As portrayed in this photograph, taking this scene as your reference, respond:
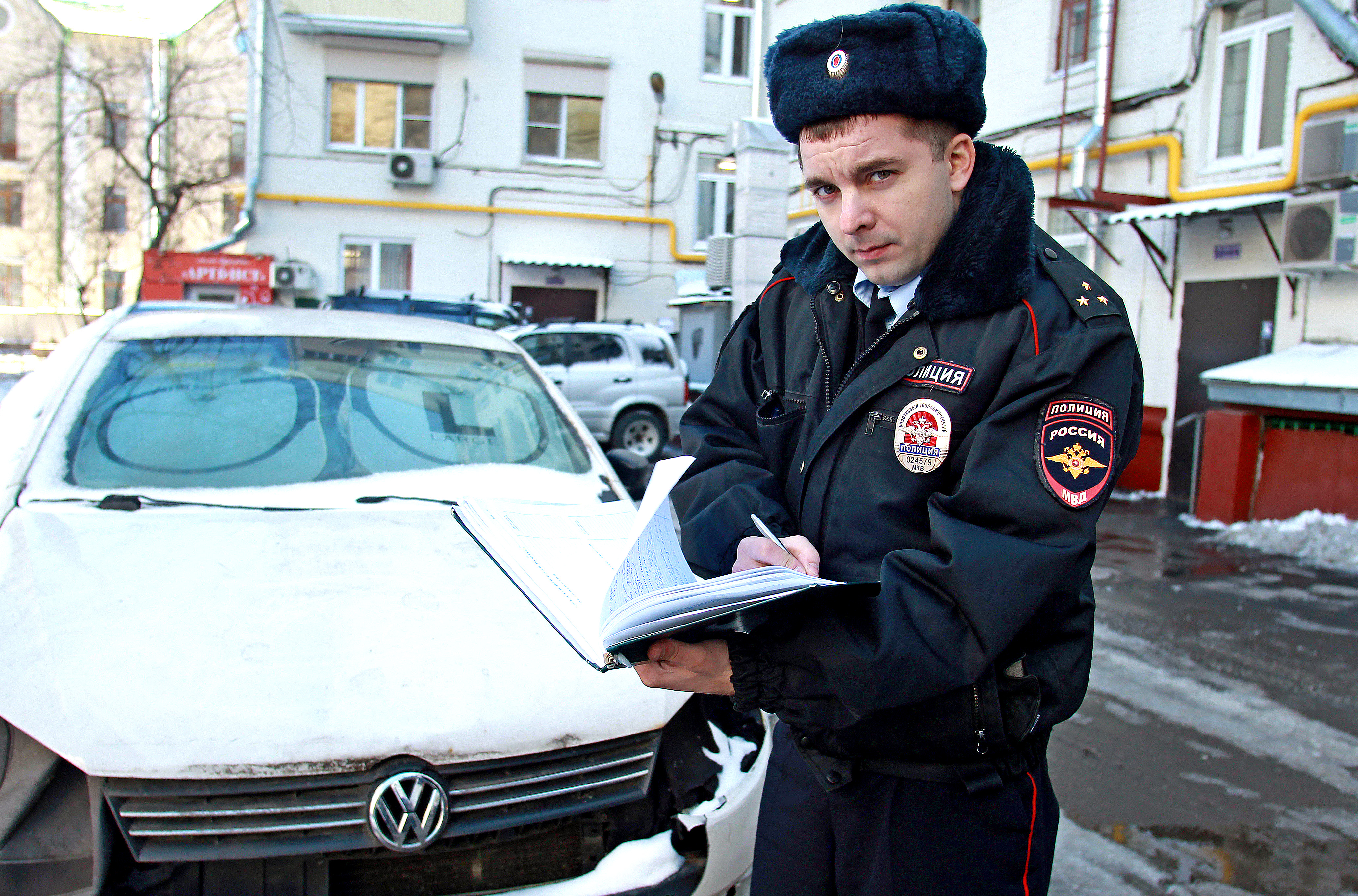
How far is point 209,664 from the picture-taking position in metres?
2.04

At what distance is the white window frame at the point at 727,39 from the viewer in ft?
64.7

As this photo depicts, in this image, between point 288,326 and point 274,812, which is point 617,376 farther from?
point 274,812

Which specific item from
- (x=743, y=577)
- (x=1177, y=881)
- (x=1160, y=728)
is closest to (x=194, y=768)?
(x=743, y=577)

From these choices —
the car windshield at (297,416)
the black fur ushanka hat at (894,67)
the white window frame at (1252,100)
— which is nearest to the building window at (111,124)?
the white window frame at (1252,100)

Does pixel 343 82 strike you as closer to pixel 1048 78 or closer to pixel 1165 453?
pixel 1048 78

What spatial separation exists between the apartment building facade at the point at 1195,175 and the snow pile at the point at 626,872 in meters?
7.72

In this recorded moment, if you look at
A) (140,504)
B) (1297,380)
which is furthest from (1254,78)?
(140,504)

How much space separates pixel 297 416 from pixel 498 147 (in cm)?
1684

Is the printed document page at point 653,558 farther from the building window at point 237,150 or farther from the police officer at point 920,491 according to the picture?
the building window at point 237,150

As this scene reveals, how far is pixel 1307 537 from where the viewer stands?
7.82 metres

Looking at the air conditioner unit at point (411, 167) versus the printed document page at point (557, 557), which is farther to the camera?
the air conditioner unit at point (411, 167)

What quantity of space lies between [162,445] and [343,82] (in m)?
17.8

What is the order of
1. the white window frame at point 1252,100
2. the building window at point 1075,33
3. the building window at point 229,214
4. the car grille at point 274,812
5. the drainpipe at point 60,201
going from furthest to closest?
the building window at point 229,214, the drainpipe at point 60,201, the building window at point 1075,33, the white window frame at point 1252,100, the car grille at point 274,812

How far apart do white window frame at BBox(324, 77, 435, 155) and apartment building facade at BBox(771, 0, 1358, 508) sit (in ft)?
36.5
